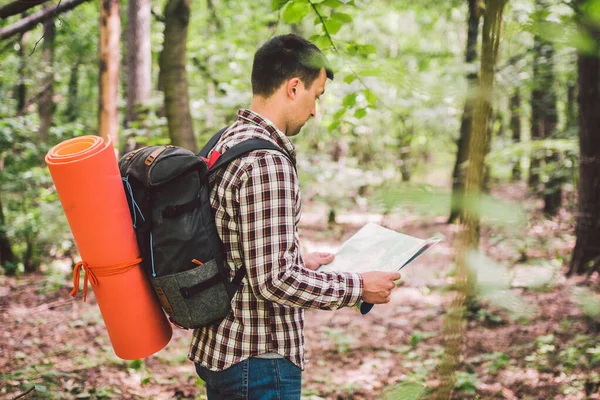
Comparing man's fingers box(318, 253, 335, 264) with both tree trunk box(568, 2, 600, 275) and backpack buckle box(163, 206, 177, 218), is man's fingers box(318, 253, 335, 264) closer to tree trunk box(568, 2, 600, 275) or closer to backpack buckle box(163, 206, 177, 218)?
backpack buckle box(163, 206, 177, 218)

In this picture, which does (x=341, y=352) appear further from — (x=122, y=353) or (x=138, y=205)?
(x=138, y=205)

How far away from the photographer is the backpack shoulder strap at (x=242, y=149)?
153cm

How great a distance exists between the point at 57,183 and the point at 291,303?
0.88 m

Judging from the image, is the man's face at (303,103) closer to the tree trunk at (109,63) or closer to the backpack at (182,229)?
the backpack at (182,229)

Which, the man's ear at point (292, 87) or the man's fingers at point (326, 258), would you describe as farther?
the man's fingers at point (326, 258)

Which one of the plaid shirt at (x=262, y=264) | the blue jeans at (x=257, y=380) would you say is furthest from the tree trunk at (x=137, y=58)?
the blue jeans at (x=257, y=380)

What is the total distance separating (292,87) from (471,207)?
1.11 m

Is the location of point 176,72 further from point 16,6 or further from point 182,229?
point 182,229

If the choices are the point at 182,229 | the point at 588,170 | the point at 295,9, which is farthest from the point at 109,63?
the point at 588,170

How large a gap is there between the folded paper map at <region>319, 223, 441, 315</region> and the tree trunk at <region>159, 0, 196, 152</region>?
2.60 metres

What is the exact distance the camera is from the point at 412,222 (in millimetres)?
1311

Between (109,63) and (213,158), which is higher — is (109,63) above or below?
above

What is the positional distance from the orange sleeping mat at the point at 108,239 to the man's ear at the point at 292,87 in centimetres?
69

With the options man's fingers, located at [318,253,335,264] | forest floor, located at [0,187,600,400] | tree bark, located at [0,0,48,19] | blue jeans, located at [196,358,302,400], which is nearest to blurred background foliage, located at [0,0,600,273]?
tree bark, located at [0,0,48,19]
